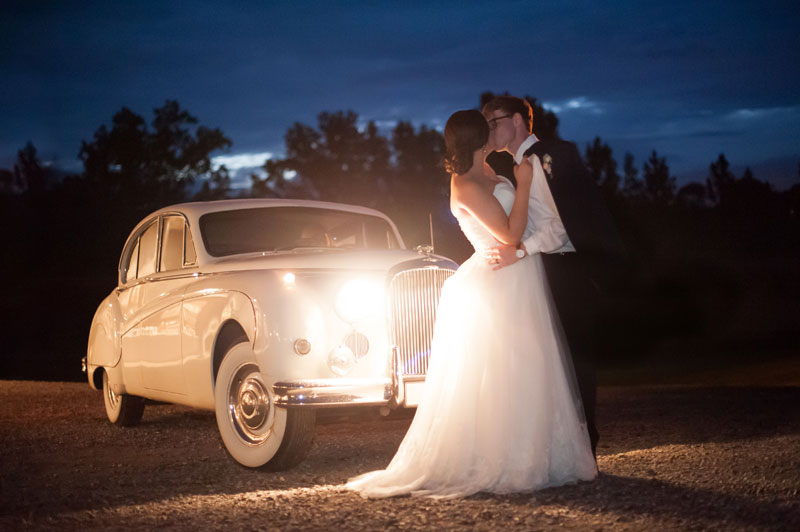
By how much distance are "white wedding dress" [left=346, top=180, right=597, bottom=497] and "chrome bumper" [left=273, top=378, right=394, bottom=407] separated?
21.1 inches

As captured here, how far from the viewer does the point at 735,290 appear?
171ft

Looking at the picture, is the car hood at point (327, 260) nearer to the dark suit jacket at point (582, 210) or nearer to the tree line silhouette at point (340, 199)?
the dark suit jacket at point (582, 210)

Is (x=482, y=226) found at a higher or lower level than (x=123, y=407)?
higher

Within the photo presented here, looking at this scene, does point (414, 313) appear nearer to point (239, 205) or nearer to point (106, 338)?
point (239, 205)

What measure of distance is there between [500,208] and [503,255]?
0.95ft

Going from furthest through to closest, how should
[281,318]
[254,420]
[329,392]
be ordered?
1. [254,420]
2. [281,318]
3. [329,392]

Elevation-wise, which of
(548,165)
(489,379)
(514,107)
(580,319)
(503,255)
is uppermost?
(514,107)

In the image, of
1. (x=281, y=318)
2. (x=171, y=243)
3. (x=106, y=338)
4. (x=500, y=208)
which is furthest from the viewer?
(x=106, y=338)

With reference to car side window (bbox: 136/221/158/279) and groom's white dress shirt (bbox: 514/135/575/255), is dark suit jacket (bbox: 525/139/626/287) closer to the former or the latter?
groom's white dress shirt (bbox: 514/135/575/255)

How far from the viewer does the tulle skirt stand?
17.5 ft

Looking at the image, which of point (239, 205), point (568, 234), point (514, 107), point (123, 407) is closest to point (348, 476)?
point (568, 234)

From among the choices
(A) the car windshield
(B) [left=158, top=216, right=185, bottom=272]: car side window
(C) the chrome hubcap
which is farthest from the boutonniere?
(B) [left=158, top=216, right=185, bottom=272]: car side window

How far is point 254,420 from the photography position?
6.57 m

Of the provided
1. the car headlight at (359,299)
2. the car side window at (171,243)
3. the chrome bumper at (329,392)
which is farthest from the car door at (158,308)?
the car headlight at (359,299)
